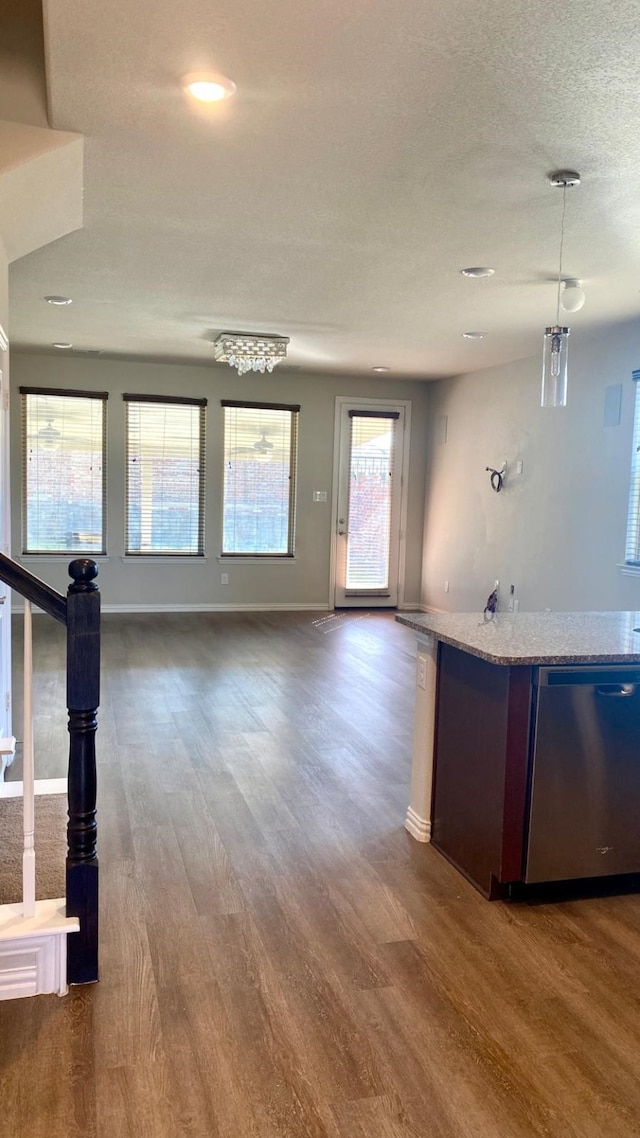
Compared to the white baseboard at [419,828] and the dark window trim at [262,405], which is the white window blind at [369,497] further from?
the white baseboard at [419,828]

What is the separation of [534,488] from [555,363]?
355 centimetres

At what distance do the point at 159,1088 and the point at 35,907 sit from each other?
1.91 feet

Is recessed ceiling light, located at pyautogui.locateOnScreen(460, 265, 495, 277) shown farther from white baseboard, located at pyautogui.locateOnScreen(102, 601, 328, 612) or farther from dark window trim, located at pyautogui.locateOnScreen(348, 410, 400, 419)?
white baseboard, located at pyautogui.locateOnScreen(102, 601, 328, 612)

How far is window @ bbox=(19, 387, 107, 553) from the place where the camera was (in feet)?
25.9

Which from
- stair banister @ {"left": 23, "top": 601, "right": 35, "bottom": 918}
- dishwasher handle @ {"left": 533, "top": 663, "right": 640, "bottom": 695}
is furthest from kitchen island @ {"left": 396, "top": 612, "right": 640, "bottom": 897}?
stair banister @ {"left": 23, "top": 601, "right": 35, "bottom": 918}

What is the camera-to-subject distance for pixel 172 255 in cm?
418

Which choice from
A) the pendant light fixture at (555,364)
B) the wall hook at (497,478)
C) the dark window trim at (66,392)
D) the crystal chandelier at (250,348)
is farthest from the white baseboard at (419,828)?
the dark window trim at (66,392)

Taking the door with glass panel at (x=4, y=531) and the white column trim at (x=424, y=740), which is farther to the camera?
the door with glass panel at (x=4, y=531)

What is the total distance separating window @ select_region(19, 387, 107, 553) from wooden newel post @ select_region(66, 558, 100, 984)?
624 centimetres

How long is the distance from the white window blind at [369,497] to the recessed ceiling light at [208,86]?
6.38m

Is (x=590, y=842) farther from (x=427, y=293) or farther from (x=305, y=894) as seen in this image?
(x=427, y=293)

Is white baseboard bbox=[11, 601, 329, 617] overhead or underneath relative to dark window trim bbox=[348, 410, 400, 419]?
underneath

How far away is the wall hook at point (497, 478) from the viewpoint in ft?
23.6

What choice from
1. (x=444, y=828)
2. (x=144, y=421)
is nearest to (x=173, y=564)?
(x=144, y=421)
